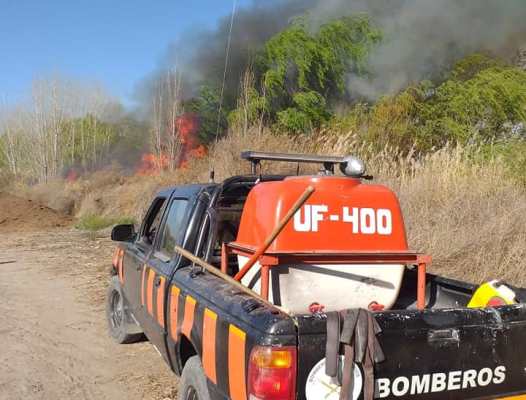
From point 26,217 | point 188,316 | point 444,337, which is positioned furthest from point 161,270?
point 26,217

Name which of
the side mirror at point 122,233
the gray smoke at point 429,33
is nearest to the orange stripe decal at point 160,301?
the side mirror at point 122,233

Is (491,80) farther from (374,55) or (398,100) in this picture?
(374,55)

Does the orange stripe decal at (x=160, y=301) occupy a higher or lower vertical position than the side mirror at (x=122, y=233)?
lower

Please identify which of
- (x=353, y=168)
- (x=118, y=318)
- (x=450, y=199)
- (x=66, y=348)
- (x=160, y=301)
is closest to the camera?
(x=353, y=168)

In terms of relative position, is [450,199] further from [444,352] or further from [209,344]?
[209,344]

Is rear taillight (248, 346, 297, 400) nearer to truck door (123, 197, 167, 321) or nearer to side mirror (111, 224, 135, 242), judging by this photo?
truck door (123, 197, 167, 321)

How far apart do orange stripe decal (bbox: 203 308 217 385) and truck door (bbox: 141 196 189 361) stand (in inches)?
31.9

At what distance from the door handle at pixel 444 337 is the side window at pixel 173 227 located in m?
1.81

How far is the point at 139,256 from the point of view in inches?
175

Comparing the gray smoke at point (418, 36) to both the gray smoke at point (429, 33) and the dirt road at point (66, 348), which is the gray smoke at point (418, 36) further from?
the dirt road at point (66, 348)

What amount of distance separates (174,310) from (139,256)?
1233 millimetres

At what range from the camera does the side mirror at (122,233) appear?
16.1ft

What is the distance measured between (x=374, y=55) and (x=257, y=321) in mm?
15965

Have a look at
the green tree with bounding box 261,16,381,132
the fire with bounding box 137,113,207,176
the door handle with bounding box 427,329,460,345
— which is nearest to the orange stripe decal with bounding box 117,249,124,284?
the door handle with bounding box 427,329,460,345
